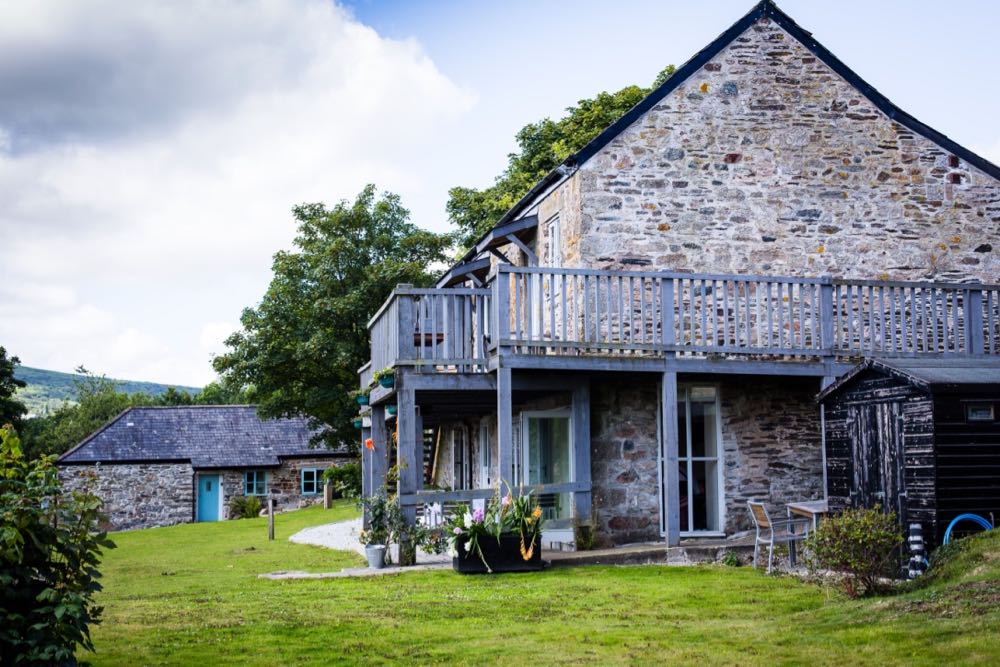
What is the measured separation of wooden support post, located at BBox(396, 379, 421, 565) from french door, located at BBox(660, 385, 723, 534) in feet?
13.6

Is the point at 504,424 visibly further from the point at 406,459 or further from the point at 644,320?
the point at 644,320

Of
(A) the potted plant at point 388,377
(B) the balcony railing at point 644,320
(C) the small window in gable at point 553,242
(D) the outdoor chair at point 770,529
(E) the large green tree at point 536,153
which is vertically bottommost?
(D) the outdoor chair at point 770,529

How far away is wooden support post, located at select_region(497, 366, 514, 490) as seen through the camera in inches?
552

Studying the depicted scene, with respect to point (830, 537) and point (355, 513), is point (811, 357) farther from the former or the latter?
point (355, 513)

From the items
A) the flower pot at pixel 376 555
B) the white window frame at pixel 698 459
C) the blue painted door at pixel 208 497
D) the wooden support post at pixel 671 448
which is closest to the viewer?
the wooden support post at pixel 671 448

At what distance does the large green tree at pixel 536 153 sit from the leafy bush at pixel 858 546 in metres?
17.8

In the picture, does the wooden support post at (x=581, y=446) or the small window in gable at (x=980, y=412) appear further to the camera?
the wooden support post at (x=581, y=446)

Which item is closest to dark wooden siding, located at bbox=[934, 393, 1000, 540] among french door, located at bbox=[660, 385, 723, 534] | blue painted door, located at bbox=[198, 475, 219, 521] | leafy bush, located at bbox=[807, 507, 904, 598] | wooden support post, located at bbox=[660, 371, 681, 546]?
leafy bush, located at bbox=[807, 507, 904, 598]

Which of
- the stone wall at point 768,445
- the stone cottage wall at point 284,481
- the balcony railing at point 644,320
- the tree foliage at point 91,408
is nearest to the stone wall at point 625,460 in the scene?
the balcony railing at point 644,320

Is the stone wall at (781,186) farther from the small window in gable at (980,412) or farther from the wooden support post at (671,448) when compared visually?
the small window in gable at (980,412)

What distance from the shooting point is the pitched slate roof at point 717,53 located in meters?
16.8

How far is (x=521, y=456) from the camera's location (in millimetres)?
18328

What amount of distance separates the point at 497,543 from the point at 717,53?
879cm

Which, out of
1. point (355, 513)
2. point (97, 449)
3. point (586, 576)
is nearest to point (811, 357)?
point (586, 576)
